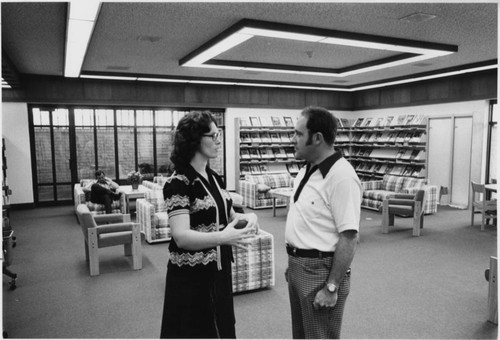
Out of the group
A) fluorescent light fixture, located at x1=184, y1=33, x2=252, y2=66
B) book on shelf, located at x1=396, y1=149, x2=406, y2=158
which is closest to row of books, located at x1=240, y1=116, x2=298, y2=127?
book on shelf, located at x1=396, y1=149, x2=406, y2=158

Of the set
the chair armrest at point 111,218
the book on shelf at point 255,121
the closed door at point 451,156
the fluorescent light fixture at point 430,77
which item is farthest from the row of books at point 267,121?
the chair armrest at point 111,218

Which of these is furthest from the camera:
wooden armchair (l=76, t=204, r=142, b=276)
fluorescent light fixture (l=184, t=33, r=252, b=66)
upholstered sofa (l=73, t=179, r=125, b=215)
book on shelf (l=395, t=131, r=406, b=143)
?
book on shelf (l=395, t=131, r=406, b=143)

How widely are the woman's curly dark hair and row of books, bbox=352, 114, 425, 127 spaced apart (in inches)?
336

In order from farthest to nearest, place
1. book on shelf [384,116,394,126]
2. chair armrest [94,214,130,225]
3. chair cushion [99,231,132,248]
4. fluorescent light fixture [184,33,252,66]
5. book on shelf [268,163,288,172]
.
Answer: book on shelf [268,163,288,172] < book on shelf [384,116,394,126] < chair armrest [94,214,130,225] < fluorescent light fixture [184,33,252,66] < chair cushion [99,231,132,248]

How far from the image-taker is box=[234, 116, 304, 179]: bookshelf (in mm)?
10477

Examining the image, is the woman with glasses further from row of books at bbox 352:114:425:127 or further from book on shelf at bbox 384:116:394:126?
book on shelf at bbox 384:116:394:126

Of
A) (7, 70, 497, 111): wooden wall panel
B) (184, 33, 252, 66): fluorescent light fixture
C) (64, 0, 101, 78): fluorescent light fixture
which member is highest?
(184, 33, 252, 66): fluorescent light fixture

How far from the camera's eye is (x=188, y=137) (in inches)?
75.4

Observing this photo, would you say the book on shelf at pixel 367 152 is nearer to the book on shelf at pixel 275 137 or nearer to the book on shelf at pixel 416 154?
the book on shelf at pixel 416 154

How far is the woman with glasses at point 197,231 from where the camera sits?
6.06ft

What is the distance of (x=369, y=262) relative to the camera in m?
5.09

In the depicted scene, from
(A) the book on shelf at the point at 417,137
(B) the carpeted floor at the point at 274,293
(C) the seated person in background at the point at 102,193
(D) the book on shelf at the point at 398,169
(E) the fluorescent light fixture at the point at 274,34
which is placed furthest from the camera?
(D) the book on shelf at the point at 398,169

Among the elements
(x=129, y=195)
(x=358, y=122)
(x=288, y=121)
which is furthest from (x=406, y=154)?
(x=129, y=195)

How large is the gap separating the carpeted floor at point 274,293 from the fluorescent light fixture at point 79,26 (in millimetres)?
2865
